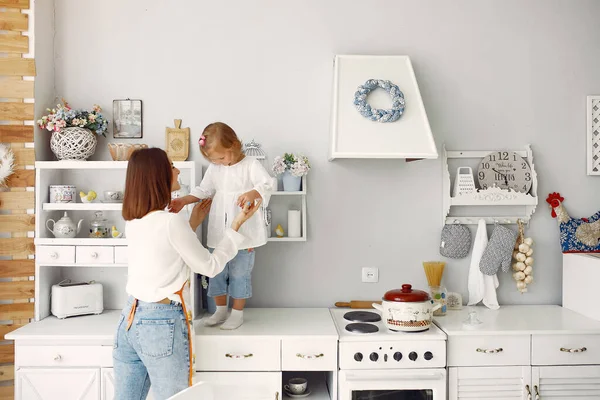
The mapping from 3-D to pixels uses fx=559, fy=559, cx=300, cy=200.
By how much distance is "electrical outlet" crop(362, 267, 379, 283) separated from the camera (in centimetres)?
308

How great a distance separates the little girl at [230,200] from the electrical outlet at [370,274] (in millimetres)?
670

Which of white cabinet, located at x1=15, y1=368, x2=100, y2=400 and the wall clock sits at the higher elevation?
the wall clock

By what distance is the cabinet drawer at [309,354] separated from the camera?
2510 millimetres

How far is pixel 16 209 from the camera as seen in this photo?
9.18 ft

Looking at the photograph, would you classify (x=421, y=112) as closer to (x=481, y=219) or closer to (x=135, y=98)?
(x=481, y=219)

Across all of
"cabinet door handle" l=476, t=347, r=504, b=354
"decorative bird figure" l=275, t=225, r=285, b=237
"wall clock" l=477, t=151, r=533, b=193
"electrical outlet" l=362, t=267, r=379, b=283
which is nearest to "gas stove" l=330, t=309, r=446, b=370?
"cabinet door handle" l=476, t=347, r=504, b=354

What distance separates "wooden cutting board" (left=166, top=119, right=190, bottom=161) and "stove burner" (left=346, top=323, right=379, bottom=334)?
4.08ft

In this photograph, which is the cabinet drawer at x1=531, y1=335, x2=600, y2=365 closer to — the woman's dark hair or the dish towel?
the dish towel

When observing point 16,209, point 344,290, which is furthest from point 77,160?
point 344,290

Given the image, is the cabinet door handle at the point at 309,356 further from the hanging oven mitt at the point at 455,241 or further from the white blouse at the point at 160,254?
the hanging oven mitt at the point at 455,241

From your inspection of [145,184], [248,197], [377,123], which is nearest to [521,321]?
[377,123]

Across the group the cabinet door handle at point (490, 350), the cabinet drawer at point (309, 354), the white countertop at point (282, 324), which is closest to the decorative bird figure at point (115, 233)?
the white countertop at point (282, 324)

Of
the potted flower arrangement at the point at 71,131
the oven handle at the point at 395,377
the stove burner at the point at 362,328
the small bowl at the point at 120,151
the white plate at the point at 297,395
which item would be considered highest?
the potted flower arrangement at the point at 71,131

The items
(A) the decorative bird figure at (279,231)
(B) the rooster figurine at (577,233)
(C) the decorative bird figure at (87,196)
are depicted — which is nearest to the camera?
(C) the decorative bird figure at (87,196)
